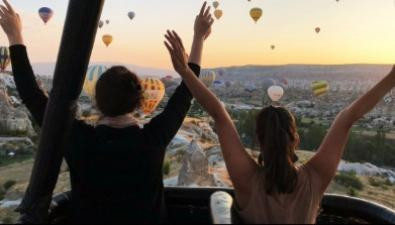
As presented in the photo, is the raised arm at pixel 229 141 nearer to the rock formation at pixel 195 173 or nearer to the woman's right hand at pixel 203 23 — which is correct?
the woman's right hand at pixel 203 23

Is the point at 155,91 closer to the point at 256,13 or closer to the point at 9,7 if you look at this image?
the point at 256,13

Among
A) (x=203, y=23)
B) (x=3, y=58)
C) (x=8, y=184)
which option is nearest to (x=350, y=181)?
(x=8, y=184)

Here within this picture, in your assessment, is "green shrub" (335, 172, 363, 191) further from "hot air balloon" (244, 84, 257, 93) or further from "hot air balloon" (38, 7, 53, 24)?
"hot air balloon" (38, 7, 53, 24)

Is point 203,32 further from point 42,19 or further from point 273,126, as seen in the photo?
point 42,19

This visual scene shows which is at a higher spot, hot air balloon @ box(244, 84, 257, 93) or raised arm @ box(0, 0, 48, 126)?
raised arm @ box(0, 0, 48, 126)

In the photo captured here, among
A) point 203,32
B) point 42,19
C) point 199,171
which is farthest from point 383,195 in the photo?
point 203,32

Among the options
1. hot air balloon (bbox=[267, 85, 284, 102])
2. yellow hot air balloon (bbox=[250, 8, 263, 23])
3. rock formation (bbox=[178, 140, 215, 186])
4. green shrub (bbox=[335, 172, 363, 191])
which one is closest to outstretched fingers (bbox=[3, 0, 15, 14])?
yellow hot air balloon (bbox=[250, 8, 263, 23])
